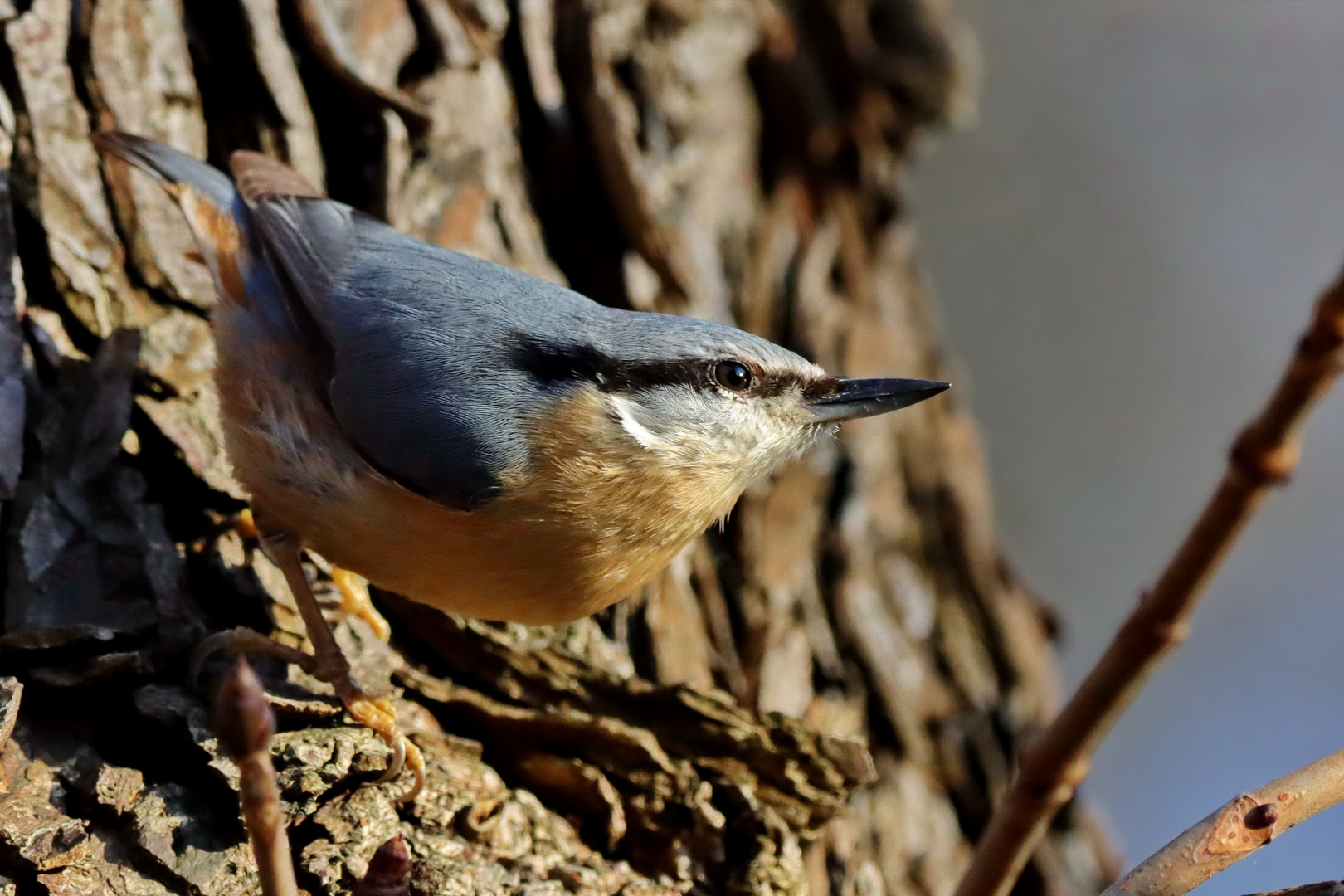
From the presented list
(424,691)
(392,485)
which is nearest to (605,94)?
(392,485)

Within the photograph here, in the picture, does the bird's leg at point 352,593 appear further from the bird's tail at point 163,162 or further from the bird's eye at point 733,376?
the bird's eye at point 733,376

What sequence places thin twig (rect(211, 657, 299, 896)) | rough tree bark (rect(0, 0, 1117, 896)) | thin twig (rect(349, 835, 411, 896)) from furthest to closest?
rough tree bark (rect(0, 0, 1117, 896))
thin twig (rect(349, 835, 411, 896))
thin twig (rect(211, 657, 299, 896))

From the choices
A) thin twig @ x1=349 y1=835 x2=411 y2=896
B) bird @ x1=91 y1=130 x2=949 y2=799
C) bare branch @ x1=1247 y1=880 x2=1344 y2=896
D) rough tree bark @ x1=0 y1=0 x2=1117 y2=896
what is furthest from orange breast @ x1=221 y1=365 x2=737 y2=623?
bare branch @ x1=1247 y1=880 x2=1344 y2=896

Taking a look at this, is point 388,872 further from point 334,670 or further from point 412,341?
point 412,341

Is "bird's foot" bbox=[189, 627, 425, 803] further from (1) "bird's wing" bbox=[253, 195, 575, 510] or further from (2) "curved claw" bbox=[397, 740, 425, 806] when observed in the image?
(1) "bird's wing" bbox=[253, 195, 575, 510]

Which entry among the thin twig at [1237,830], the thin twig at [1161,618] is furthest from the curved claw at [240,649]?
the thin twig at [1237,830]

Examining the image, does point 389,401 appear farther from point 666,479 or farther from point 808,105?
point 808,105
